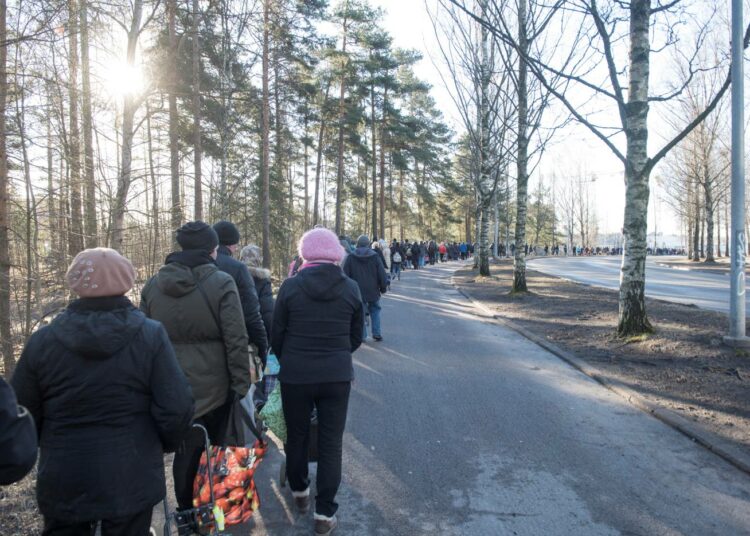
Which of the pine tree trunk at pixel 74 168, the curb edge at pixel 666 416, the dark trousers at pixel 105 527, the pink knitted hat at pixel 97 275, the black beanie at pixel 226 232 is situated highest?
the pine tree trunk at pixel 74 168

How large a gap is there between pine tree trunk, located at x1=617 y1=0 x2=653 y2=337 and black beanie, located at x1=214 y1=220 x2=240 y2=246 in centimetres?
660

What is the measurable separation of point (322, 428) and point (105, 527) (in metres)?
1.42

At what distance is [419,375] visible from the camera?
727 cm

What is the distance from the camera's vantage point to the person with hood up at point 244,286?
3803 mm

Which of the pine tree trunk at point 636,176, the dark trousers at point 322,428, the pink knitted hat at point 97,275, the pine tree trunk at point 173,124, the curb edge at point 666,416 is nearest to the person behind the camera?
the pink knitted hat at point 97,275

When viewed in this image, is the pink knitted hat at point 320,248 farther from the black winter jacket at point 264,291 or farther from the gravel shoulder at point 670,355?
the gravel shoulder at point 670,355

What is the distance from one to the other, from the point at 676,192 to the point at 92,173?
4538cm

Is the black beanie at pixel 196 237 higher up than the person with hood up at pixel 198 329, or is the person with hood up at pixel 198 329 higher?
the black beanie at pixel 196 237

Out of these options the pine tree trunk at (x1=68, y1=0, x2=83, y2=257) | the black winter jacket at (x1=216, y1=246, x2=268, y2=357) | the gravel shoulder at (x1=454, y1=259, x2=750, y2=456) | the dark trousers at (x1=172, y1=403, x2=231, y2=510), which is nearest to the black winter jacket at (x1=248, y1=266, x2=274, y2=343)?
the black winter jacket at (x1=216, y1=246, x2=268, y2=357)

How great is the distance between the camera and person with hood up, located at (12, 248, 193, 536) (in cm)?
221

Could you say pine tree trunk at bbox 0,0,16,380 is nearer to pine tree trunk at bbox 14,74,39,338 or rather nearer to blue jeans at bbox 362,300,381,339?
pine tree trunk at bbox 14,74,39,338

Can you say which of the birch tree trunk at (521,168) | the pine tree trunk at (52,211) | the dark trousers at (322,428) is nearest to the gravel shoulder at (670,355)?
the birch tree trunk at (521,168)

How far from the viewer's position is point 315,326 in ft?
11.4

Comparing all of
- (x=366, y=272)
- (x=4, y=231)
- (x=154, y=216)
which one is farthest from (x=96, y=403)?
(x=154, y=216)
